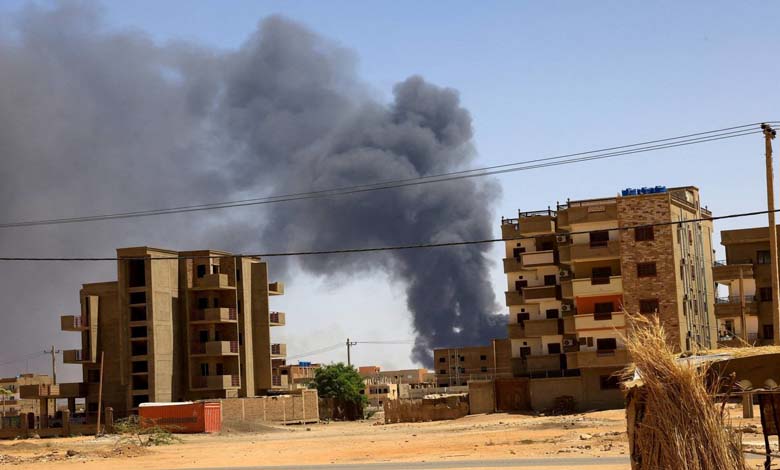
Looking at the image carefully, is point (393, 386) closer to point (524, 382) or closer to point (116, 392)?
point (116, 392)

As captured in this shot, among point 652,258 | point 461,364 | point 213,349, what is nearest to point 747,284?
point 652,258

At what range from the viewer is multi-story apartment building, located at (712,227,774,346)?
88.4 m

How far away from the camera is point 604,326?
84.6m

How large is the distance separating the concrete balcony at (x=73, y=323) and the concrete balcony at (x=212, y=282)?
37.8 ft

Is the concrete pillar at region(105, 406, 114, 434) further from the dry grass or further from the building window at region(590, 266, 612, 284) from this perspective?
the dry grass

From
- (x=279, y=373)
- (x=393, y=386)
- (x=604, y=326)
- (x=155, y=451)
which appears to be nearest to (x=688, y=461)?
(x=155, y=451)

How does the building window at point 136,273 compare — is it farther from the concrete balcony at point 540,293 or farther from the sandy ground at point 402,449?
the concrete balcony at point 540,293

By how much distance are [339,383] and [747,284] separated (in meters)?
50.1

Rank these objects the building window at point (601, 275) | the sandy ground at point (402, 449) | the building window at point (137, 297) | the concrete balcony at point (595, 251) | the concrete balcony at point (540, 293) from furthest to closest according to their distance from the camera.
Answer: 1. the building window at point (137, 297)
2. the concrete balcony at point (540, 293)
3. the building window at point (601, 275)
4. the concrete balcony at point (595, 251)
5. the sandy ground at point (402, 449)

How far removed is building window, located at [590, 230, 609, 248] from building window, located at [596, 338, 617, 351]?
7584mm

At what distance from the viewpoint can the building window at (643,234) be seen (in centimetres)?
8112

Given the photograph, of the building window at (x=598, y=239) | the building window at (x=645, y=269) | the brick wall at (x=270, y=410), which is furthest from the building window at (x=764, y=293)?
the brick wall at (x=270, y=410)

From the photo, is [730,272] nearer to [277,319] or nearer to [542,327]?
[542,327]

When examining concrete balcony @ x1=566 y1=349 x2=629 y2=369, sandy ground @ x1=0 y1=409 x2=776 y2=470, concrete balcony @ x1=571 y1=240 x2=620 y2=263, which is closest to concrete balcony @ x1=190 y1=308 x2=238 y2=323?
sandy ground @ x1=0 y1=409 x2=776 y2=470
